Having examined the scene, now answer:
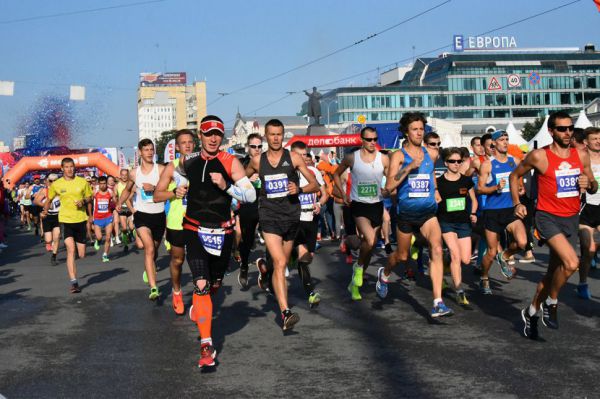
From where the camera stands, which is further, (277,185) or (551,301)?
(277,185)

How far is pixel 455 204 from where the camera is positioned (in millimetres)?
9445

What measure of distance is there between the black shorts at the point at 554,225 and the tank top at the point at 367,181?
7.53ft

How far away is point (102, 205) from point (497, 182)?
10725 mm

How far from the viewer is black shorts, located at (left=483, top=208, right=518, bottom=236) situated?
10.1 metres

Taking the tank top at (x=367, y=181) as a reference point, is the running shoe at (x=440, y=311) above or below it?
below

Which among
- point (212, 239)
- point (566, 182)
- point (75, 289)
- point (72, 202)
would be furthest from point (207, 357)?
point (72, 202)

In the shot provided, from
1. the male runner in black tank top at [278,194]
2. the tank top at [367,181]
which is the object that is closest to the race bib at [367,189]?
the tank top at [367,181]

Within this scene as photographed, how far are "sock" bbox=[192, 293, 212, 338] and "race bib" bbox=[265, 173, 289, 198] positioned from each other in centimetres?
180

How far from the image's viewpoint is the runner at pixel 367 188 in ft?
30.5

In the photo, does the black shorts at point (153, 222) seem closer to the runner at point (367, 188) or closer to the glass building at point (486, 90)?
the runner at point (367, 188)

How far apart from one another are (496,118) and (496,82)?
623 cm

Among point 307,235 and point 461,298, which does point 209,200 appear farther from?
point 461,298

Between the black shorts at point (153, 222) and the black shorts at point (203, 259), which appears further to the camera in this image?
the black shorts at point (153, 222)

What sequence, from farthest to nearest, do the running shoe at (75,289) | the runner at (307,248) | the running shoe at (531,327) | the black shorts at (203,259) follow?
the running shoe at (75,289)
the runner at (307,248)
the running shoe at (531,327)
the black shorts at (203,259)
